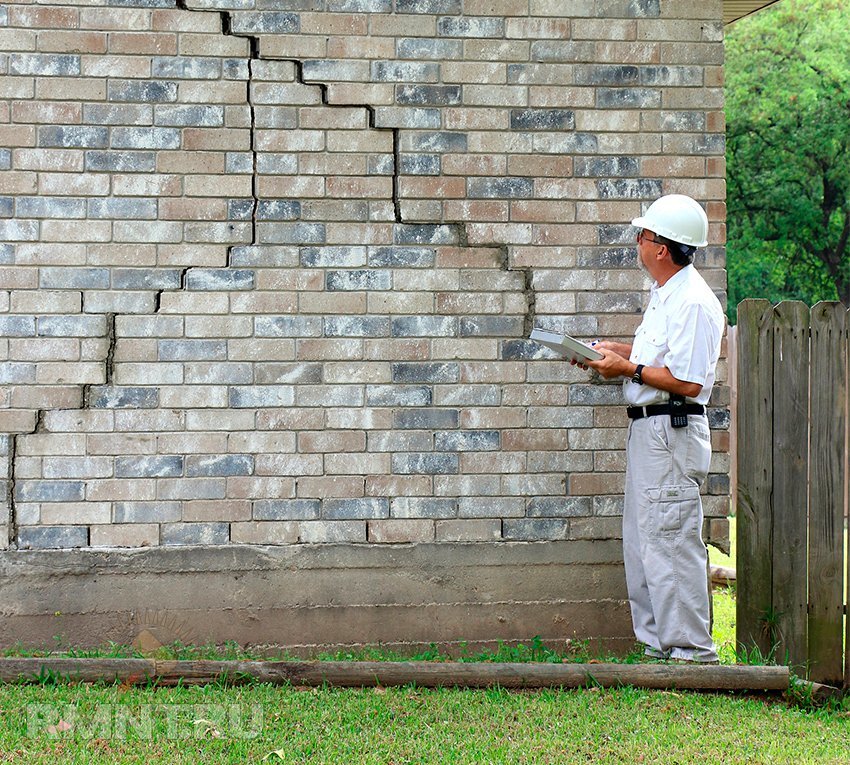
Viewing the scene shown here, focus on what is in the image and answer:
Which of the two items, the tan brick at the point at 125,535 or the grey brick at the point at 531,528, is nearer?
the tan brick at the point at 125,535

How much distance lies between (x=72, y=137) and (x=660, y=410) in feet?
9.76

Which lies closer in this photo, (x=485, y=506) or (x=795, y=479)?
(x=795, y=479)

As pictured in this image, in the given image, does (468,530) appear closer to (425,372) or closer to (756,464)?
(425,372)

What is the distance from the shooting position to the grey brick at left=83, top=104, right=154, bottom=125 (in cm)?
476

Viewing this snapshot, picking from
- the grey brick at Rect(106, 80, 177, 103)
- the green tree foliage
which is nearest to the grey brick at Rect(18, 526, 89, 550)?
the grey brick at Rect(106, 80, 177, 103)

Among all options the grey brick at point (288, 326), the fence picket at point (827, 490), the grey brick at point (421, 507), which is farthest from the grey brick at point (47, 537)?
the fence picket at point (827, 490)

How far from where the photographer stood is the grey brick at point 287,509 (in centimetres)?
485

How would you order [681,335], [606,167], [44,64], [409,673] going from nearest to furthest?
[409,673] → [681,335] → [44,64] → [606,167]

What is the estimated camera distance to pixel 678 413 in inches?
178

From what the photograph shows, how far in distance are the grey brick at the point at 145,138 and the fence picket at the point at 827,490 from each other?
10.2 feet

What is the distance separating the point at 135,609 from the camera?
15.8 ft

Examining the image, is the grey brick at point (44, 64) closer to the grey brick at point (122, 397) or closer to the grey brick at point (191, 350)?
the grey brick at point (191, 350)

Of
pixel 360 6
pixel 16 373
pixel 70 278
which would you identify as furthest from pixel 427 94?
pixel 16 373

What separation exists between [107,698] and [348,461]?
4.87ft
